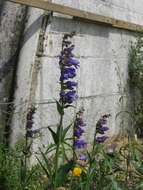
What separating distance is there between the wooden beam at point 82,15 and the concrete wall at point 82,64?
9 centimetres

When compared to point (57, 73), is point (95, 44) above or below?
above

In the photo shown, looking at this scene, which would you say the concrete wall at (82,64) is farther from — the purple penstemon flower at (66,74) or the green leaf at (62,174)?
the purple penstemon flower at (66,74)

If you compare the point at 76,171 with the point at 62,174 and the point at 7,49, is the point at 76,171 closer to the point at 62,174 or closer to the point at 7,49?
the point at 62,174

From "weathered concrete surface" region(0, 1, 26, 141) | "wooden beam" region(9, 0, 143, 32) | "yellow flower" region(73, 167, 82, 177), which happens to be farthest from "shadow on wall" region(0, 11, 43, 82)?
"yellow flower" region(73, 167, 82, 177)

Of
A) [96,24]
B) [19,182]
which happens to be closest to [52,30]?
[96,24]

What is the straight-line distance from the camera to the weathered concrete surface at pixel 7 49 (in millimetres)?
5070

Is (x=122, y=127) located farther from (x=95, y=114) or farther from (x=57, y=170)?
(x=57, y=170)

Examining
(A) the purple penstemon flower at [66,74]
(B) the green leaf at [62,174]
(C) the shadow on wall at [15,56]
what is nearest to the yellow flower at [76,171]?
(B) the green leaf at [62,174]

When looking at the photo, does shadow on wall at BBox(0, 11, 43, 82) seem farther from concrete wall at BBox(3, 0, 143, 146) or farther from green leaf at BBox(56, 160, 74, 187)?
green leaf at BBox(56, 160, 74, 187)

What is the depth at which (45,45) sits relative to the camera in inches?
215

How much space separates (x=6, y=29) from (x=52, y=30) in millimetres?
640

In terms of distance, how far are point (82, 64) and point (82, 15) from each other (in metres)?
0.62

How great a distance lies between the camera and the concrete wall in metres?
5.24

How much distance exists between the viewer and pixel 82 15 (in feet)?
19.5
